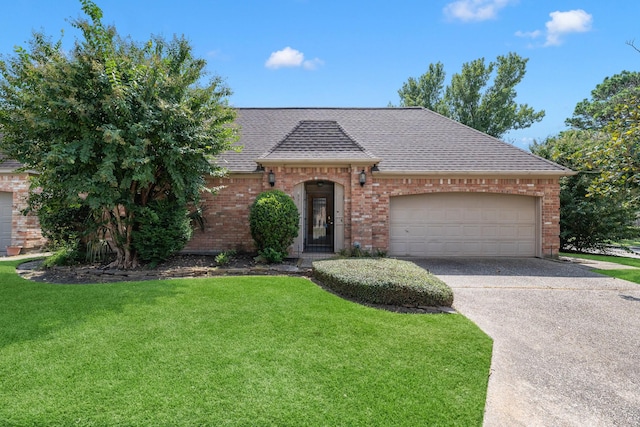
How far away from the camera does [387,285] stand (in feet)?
17.2

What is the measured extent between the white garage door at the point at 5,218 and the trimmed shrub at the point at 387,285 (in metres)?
12.7

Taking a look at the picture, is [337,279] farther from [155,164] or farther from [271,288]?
[155,164]

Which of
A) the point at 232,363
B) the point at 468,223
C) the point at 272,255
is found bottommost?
the point at 232,363

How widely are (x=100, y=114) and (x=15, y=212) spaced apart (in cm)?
786

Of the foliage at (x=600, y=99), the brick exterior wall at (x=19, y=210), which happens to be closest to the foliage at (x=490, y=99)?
the foliage at (x=600, y=99)

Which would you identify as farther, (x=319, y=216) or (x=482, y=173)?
(x=319, y=216)

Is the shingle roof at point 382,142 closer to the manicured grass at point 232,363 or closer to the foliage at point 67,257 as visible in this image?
the foliage at point 67,257

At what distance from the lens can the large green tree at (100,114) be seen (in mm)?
6367

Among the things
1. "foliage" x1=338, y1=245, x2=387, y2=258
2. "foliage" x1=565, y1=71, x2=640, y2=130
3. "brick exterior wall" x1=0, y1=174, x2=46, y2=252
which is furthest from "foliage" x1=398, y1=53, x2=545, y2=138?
"brick exterior wall" x1=0, y1=174, x2=46, y2=252

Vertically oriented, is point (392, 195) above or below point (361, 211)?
above

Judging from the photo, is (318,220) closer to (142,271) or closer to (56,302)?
(142,271)

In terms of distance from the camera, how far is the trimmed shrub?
5.11m

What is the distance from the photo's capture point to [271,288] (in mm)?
5980

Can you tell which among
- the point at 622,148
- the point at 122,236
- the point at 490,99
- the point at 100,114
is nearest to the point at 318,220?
the point at 122,236
